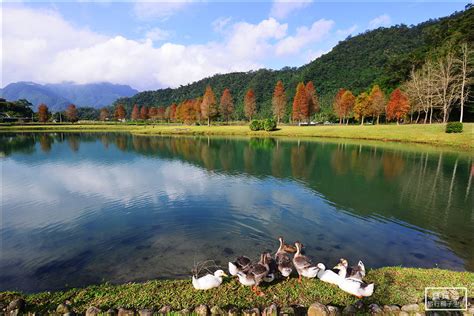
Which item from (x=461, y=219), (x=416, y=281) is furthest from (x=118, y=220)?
(x=461, y=219)

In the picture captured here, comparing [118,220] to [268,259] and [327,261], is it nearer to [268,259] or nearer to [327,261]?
[268,259]

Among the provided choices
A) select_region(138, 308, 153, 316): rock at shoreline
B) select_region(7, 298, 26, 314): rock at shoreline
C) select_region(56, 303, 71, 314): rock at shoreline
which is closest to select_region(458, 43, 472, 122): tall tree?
select_region(138, 308, 153, 316): rock at shoreline

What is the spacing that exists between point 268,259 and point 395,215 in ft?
36.7

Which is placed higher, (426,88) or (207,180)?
(426,88)

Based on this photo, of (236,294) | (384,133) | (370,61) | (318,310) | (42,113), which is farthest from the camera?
(42,113)

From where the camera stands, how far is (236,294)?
7371 mm

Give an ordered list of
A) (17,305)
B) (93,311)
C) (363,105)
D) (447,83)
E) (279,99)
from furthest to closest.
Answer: (279,99) → (363,105) → (447,83) → (17,305) → (93,311)

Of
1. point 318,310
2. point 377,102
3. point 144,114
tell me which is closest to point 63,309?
point 318,310

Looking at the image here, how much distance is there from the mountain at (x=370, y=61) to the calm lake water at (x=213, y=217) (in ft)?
230

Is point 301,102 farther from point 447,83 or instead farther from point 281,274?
point 281,274

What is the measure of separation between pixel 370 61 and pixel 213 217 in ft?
432

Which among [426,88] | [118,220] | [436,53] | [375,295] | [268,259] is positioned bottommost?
[118,220]

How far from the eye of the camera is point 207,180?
→ 77.7 ft

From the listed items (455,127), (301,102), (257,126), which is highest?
(301,102)
